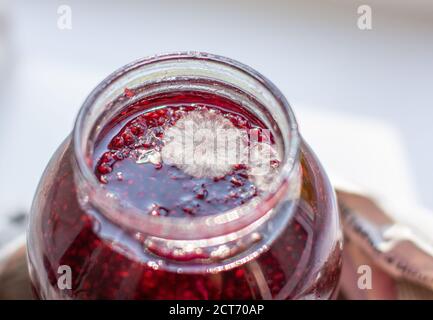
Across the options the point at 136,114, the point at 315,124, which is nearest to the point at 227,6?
the point at 315,124

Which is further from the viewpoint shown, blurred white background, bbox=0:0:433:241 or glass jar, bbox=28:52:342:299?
blurred white background, bbox=0:0:433:241

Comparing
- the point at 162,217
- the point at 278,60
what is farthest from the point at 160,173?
the point at 278,60

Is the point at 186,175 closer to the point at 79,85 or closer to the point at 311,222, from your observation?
the point at 311,222

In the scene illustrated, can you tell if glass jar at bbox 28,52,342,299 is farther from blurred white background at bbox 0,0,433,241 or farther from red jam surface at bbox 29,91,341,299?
blurred white background at bbox 0,0,433,241

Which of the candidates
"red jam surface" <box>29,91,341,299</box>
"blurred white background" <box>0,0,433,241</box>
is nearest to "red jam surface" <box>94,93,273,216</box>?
"red jam surface" <box>29,91,341,299</box>

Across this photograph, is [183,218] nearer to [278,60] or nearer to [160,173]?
[160,173]
